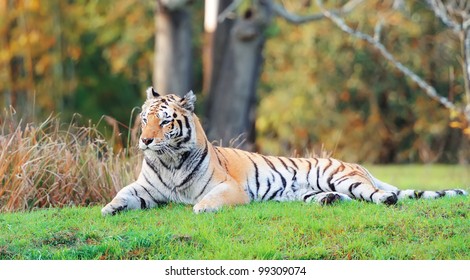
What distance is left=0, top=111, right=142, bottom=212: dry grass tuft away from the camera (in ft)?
31.4

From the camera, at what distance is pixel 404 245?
724 centimetres

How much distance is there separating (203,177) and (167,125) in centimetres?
66

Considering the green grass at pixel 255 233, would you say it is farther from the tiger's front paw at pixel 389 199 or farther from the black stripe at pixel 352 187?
the black stripe at pixel 352 187

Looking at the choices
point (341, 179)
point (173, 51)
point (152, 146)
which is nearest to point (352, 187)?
point (341, 179)

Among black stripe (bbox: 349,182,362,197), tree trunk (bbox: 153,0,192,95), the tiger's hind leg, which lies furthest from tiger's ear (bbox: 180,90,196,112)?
tree trunk (bbox: 153,0,192,95)

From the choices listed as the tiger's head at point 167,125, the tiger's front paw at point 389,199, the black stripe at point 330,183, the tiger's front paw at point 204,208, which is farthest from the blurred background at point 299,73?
the tiger's front paw at point 204,208

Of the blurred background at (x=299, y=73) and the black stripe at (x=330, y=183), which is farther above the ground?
the black stripe at (x=330, y=183)

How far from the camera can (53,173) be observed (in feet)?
31.5

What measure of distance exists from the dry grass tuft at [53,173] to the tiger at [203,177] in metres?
1.23

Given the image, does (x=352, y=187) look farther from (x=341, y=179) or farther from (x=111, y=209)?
(x=111, y=209)

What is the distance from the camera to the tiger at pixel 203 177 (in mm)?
8477

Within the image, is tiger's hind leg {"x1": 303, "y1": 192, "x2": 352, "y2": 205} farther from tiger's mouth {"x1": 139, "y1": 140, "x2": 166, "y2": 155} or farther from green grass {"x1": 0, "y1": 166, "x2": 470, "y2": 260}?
tiger's mouth {"x1": 139, "y1": 140, "x2": 166, "y2": 155}
